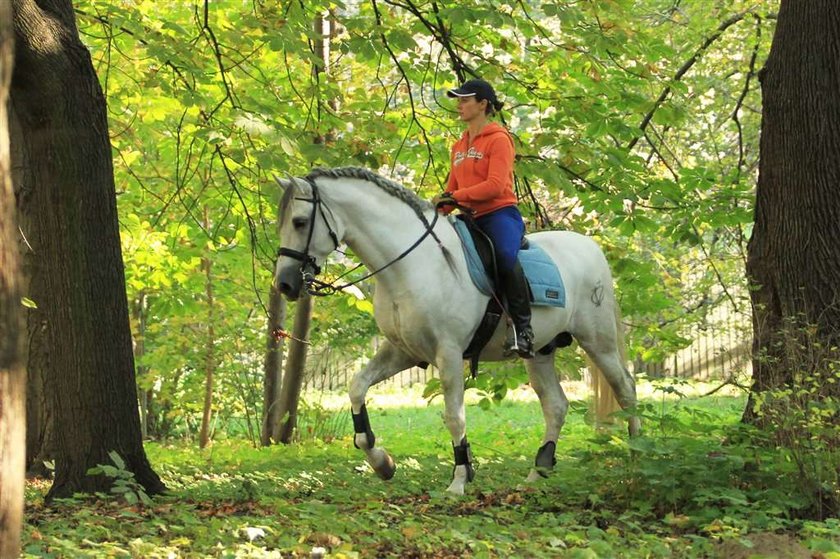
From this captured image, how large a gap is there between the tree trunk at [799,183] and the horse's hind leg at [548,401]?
1.56m

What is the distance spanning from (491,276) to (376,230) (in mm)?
1033

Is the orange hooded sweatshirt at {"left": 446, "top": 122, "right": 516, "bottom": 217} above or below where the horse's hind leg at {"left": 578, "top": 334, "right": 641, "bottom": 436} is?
above

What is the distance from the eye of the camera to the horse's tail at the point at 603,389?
9.40 meters

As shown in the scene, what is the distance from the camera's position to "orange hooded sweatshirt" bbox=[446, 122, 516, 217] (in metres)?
7.74

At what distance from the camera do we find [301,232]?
715cm

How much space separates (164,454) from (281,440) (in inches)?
73.3

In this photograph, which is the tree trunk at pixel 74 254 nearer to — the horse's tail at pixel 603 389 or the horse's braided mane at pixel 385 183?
the horse's braided mane at pixel 385 183

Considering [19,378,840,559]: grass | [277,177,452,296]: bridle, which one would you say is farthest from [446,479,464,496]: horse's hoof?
[277,177,452,296]: bridle

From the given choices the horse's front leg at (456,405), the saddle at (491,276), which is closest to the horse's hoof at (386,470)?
the horse's front leg at (456,405)

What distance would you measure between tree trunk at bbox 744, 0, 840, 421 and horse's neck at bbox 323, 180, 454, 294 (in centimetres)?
271

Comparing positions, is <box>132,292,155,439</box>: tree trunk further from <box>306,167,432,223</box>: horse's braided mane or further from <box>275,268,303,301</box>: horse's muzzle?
<box>275,268,303,301</box>: horse's muzzle

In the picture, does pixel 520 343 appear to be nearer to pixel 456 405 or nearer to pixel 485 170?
pixel 456 405

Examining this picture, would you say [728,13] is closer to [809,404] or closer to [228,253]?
[228,253]

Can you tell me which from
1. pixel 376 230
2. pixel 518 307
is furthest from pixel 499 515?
pixel 376 230
